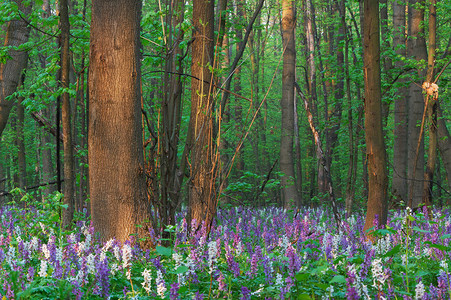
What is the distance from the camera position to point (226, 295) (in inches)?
124

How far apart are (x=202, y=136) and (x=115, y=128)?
1.13 metres

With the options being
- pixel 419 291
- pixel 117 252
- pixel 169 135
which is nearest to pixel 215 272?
pixel 117 252

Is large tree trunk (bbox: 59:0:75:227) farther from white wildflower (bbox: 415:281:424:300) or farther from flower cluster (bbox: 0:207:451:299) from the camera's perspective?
white wildflower (bbox: 415:281:424:300)

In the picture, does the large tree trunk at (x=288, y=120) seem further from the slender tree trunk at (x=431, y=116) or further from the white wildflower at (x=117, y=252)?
the white wildflower at (x=117, y=252)

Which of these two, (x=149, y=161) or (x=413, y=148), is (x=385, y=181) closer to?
(x=149, y=161)

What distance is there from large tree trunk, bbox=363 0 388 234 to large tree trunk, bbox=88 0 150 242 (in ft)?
11.3

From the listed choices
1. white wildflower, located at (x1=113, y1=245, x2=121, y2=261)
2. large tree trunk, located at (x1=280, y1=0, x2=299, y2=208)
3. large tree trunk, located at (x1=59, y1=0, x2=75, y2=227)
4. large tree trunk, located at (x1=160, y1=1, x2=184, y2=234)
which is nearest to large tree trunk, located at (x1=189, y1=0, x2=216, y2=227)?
large tree trunk, located at (x1=160, y1=1, x2=184, y2=234)

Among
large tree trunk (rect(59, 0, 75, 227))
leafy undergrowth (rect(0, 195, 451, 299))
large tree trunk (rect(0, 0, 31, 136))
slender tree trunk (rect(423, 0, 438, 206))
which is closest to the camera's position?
leafy undergrowth (rect(0, 195, 451, 299))

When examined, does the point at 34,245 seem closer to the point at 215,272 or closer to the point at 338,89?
the point at 215,272

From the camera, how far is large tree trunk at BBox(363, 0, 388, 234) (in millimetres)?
6582

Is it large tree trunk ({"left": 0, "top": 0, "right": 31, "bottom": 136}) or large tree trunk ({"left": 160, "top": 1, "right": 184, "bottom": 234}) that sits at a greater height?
large tree trunk ({"left": 0, "top": 0, "right": 31, "bottom": 136})

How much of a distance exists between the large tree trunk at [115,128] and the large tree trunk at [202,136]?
0.77 meters

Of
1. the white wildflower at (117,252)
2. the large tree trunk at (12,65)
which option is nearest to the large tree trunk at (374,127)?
the white wildflower at (117,252)

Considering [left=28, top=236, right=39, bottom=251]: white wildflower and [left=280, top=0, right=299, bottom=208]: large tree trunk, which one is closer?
[left=28, top=236, right=39, bottom=251]: white wildflower
